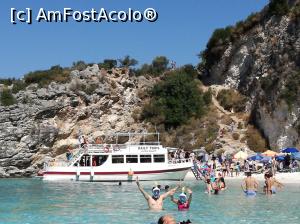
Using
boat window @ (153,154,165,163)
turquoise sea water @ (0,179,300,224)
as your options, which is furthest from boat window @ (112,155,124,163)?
turquoise sea water @ (0,179,300,224)

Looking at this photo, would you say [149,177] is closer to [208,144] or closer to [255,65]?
[208,144]

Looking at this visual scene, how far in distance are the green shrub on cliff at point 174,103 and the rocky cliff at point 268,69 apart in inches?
227

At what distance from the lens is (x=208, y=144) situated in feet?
182

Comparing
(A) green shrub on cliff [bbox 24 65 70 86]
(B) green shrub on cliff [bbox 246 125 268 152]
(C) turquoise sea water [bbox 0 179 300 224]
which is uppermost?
(A) green shrub on cliff [bbox 24 65 70 86]

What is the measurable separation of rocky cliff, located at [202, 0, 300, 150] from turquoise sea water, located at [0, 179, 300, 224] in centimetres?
2292

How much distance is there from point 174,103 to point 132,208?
39790 millimetres

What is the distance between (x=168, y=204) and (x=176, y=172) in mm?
18518

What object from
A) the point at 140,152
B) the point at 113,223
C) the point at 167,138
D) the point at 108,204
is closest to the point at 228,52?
the point at 167,138

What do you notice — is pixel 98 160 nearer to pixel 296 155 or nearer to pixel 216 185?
pixel 296 155

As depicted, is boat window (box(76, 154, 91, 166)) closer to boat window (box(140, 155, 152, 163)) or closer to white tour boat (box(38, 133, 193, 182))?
white tour boat (box(38, 133, 193, 182))

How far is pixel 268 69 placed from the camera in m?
59.4

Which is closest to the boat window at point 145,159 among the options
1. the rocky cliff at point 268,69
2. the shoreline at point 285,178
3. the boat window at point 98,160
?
the boat window at point 98,160

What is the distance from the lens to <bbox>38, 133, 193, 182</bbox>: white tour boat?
139 feet

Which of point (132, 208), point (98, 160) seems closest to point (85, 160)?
point (98, 160)
